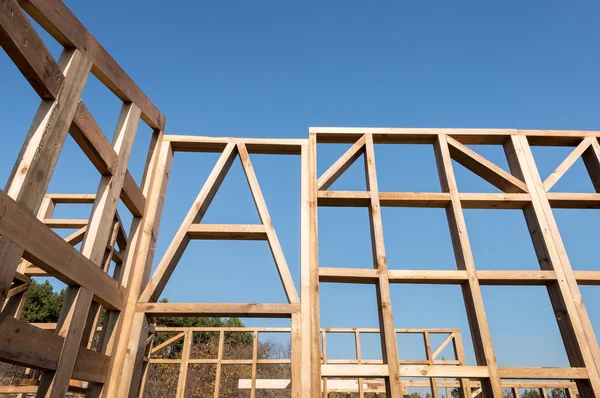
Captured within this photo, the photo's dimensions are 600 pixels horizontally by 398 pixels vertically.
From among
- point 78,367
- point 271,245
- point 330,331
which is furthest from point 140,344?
point 330,331

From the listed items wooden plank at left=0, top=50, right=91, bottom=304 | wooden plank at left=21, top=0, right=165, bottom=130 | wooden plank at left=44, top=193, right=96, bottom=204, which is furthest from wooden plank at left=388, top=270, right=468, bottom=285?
wooden plank at left=44, top=193, right=96, bottom=204

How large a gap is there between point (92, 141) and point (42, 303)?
2897 centimetres

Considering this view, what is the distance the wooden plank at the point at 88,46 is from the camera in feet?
7.95

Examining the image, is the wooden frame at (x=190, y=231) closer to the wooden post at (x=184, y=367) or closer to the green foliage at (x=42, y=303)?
the wooden post at (x=184, y=367)

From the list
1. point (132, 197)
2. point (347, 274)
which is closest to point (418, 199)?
point (347, 274)

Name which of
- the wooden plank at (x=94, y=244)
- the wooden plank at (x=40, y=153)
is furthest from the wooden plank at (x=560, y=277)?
the wooden plank at (x=40, y=153)

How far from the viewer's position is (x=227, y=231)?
12.4ft

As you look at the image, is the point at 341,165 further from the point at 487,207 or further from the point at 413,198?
the point at 487,207

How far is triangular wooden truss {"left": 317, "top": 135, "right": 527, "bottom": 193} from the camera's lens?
159 inches

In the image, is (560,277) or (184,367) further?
(184,367)

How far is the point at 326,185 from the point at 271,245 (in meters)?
0.88

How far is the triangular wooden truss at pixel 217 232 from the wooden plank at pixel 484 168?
7.28 feet

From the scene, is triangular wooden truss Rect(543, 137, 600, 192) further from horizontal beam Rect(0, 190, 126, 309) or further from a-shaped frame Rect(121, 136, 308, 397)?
horizontal beam Rect(0, 190, 126, 309)

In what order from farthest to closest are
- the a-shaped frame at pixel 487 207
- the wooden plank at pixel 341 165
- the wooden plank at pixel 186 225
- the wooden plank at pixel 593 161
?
the wooden plank at pixel 593 161 < the wooden plank at pixel 341 165 < the wooden plank at pixel 186 225 < the a-shaped frame at pixel 487 207
